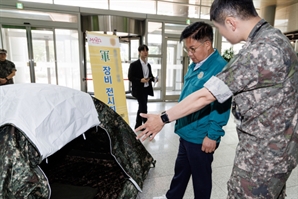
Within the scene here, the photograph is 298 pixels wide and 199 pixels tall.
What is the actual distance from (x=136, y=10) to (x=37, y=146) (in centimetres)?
596

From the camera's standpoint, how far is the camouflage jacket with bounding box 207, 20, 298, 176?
28.5 inches

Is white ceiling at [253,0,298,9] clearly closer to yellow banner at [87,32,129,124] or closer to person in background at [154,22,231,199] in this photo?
yellow banner at [87,32,129,124]

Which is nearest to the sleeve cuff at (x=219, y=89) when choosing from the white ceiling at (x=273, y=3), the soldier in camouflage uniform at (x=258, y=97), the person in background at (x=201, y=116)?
the soldier in camouflage uniform at (x=258, y=97)

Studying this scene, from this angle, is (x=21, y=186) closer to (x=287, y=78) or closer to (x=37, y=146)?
(x=37, y=146)

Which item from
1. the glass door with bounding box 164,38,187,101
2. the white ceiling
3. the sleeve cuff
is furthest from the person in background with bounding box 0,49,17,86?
the white ceiling

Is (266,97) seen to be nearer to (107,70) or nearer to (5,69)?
Result: (107,70)

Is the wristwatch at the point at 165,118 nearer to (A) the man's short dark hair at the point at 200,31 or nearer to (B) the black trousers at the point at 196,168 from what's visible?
(B) the black trousers at the point at 196,168

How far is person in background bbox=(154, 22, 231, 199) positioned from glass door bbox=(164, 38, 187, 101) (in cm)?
521

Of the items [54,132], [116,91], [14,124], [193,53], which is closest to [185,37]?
[193,53]

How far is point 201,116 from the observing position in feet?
4.16

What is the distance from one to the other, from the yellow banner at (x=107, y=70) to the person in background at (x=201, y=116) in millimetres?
1555

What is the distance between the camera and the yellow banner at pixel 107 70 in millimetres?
2600

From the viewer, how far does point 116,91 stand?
2807 mm

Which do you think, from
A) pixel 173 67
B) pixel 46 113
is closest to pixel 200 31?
pixel 46 113
